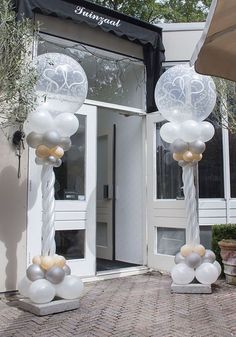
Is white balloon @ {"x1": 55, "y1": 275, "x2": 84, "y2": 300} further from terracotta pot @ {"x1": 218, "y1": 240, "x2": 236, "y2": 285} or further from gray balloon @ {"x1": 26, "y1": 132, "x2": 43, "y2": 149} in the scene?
terracotta pot @ {"x1": 218, "y1": 240, "x2": 236, "y2": 285}

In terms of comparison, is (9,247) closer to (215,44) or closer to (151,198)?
(151,198)

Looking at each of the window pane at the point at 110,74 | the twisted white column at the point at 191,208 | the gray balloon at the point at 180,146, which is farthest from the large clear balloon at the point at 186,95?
the window pane at the point at 110,74

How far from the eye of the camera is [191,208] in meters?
4.86

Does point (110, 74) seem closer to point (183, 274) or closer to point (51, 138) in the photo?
point (51, 138)

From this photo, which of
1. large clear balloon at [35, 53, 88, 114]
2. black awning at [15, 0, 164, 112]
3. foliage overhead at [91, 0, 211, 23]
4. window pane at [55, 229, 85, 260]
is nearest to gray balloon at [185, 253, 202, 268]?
window pane at [55, 229, 85, 260]

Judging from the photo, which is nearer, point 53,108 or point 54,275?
point 54,275

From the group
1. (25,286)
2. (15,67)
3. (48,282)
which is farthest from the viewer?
(25,286)

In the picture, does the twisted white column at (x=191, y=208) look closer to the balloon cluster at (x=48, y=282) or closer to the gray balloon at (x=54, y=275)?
the balloon cluster at (x=48, y=282)

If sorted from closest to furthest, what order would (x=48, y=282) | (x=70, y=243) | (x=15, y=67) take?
(x=15, y=67), (x=48, y=282), (x=70, y=243)

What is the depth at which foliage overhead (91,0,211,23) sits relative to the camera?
11953mm

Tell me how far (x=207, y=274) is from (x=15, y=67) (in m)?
2.95

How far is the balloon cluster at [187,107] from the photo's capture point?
182 inches

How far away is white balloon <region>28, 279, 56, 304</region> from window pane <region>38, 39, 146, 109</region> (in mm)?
2772

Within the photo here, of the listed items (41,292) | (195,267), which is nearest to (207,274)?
(195,267)
